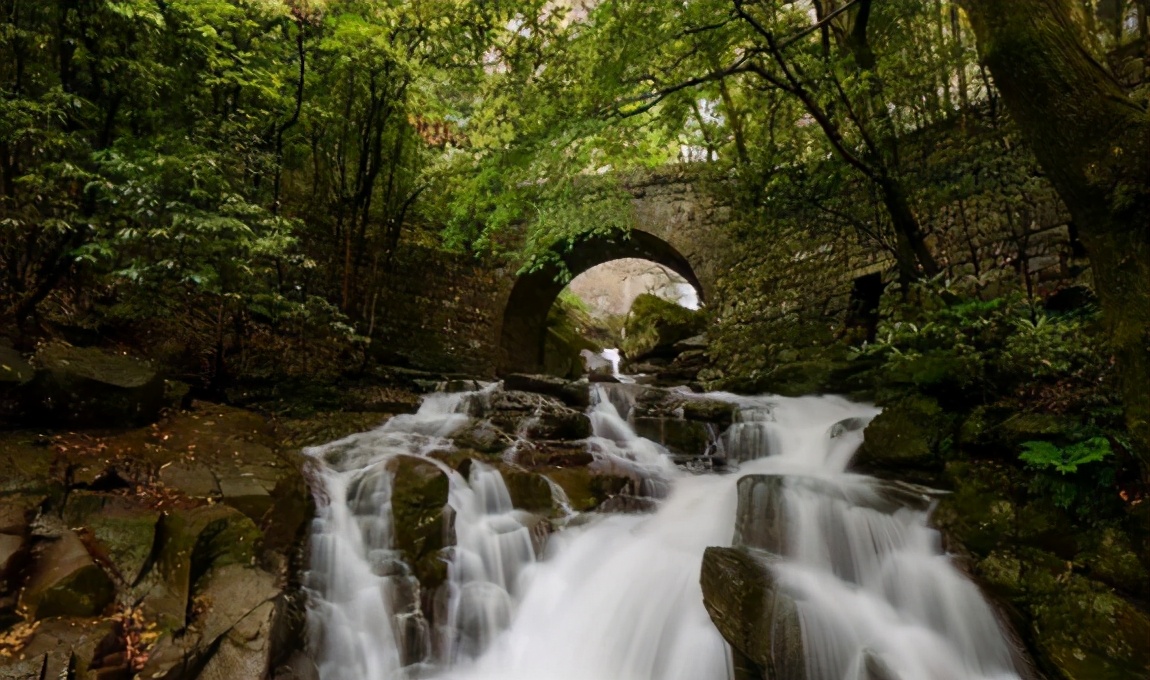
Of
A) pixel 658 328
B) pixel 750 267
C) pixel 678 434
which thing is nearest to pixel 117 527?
pixel 678 434

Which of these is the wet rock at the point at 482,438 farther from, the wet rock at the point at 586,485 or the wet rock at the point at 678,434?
the wet rock at the point at 678,434

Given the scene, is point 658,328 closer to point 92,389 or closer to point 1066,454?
point 1066,454

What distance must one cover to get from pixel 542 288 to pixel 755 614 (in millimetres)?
→ 9252

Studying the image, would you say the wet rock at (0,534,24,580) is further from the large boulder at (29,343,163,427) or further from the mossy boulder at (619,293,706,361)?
the mossy boulder at (619,293,706,361)

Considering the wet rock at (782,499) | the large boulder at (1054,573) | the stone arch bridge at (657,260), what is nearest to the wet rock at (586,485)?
the wet rock at (782,499)

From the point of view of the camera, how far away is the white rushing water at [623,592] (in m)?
3.34

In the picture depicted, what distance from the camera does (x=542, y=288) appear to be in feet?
39.0

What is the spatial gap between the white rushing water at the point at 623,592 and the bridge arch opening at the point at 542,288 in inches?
250

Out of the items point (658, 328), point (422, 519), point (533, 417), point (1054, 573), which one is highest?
point (658, 328)

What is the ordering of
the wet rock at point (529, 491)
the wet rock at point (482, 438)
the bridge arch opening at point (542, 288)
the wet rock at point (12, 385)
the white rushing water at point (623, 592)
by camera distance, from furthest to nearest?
the bridge arch opening at point (542, 288)
the wet rock at point (482, 438)
the wet rock at point (529, 491)
the wet rock at point (12, 385)
the white rushing water at point (623, 592)

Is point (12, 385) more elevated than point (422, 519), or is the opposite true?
point (12, 385)

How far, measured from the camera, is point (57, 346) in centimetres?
412

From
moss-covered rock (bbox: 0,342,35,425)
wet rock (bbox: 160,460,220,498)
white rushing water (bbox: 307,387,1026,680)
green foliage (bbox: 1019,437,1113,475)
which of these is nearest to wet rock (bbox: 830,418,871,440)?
white rushing water (bbox: 307,387,1026,680)

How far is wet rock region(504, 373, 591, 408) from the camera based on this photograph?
26.2ft
